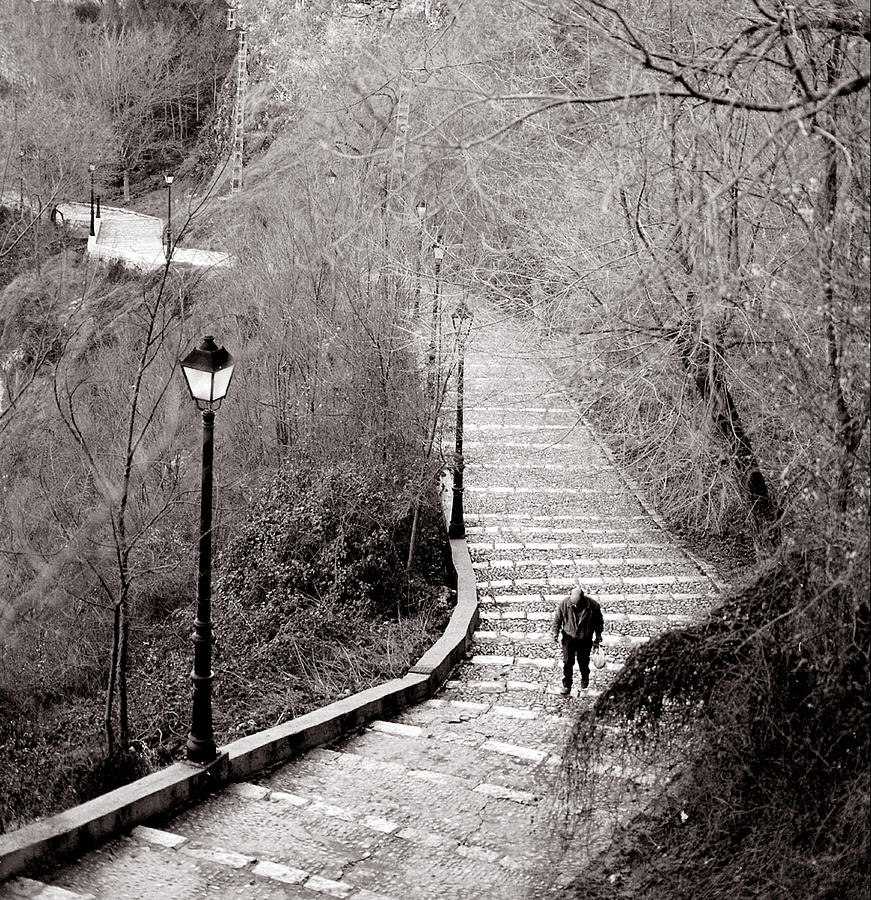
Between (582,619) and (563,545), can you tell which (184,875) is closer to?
(582,619)

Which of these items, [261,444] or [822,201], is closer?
[822,201]

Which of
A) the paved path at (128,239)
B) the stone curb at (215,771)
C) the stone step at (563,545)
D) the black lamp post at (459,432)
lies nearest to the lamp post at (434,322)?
the black lamp post at (459,432)

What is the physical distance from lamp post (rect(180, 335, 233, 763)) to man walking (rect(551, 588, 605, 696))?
11.6 ft

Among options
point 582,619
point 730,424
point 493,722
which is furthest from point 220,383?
point 730,424

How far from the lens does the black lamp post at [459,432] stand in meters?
15.0

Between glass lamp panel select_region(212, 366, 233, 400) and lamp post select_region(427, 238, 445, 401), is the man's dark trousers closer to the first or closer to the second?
glass lamp panel select_region(212, 366, 233, 400)

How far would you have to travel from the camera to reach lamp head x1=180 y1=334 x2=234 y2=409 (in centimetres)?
830

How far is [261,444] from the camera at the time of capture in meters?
19.8

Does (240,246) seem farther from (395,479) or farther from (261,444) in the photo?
(395,479)

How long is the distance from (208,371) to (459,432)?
24.0 feet

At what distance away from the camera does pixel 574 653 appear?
10.4m

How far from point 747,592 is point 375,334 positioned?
11.4 metres

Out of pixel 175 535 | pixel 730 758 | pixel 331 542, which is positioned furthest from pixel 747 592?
pixel 175 535

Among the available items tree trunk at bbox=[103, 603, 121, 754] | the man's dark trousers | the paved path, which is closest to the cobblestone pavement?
the man's dark trousers
